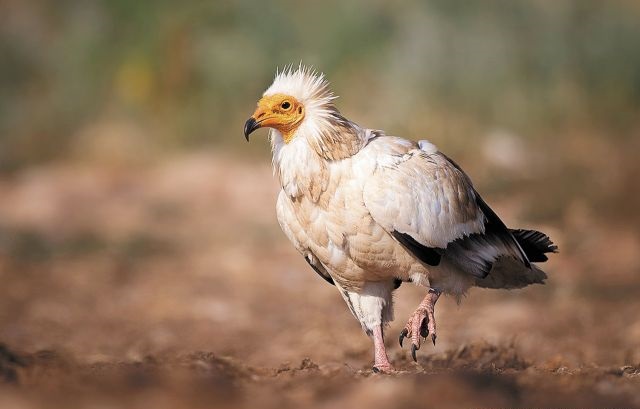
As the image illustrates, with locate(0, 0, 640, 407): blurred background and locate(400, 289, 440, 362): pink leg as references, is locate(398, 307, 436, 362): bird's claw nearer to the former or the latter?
locate(400, 289, 440, 362): pink leg

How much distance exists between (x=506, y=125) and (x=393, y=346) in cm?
817

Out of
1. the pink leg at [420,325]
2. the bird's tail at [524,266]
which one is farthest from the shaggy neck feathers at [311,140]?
the bird's tail at [524,266]

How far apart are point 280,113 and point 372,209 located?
3.16 ft

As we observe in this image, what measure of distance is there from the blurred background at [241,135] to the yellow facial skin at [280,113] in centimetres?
549

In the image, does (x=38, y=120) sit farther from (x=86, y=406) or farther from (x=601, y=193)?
(x=86, y=406)

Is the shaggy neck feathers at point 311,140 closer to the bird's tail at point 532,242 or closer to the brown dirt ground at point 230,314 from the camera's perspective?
the brown dirt ground at point 230,314

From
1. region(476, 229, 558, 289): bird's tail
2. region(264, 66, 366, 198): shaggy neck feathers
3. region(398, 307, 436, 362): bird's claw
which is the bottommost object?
region(398, 307, 436, 362): bird's claw

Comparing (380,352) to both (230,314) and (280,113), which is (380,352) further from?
(230,314)

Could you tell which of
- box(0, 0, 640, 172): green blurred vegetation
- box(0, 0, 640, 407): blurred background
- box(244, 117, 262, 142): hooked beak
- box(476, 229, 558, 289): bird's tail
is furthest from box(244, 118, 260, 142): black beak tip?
box(0, 0, 640, 172): green blurred vegetation

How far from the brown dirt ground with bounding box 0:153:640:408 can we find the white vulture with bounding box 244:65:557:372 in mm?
611

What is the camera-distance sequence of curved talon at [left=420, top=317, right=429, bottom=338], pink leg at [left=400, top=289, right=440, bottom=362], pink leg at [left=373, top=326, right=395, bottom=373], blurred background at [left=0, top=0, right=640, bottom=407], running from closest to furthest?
pink leg at [left=400, top=289, right=440, bottom=362] → curved talon at [left=420, top=317, right=429, bottom=338] → pink leg at [left=373, top=326, right=395, bottom=373] → blurred background at [left=0, top=0, right=640, bottom=407]

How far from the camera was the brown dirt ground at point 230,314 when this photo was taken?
5.12m

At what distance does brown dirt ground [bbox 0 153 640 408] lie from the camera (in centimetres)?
512

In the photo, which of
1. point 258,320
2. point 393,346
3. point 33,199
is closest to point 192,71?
point 33,199
